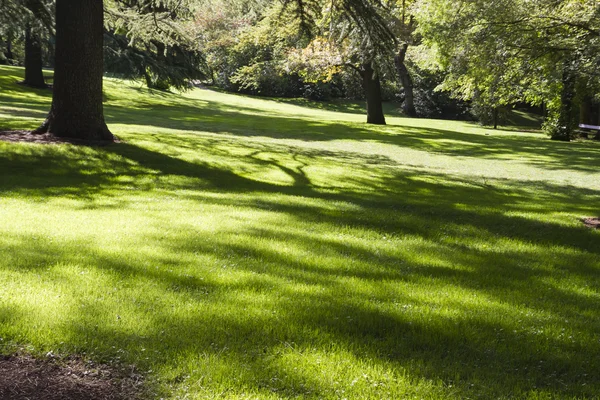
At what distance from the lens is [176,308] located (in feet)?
16.4

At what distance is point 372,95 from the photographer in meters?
32.3

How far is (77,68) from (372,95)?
2027 centimetres

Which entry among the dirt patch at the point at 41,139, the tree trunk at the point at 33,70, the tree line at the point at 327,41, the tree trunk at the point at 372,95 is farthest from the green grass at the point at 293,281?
the tree trunk at the point at 33,70

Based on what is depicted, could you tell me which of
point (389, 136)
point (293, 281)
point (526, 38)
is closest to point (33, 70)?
point (389, 136)

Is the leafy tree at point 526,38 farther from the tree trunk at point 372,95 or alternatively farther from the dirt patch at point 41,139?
the dirt patch at point 41,139

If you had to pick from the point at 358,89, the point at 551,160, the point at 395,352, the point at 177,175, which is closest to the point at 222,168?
the point at 177,175

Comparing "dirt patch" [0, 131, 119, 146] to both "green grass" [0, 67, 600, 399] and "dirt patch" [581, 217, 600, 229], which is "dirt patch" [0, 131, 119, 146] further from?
"dirt patch" [581, 217, 600, 229]

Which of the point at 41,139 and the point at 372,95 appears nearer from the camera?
the point at 41,139

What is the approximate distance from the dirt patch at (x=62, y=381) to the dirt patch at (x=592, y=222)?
28.4 ft

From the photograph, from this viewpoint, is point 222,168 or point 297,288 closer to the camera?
point 297,288

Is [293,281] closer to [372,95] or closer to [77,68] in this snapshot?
[77,68]

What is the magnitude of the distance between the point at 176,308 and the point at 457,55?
75.4 feet

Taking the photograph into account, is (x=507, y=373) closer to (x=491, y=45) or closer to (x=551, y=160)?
(x=491, y=45)

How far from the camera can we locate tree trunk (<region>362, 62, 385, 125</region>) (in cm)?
3162
